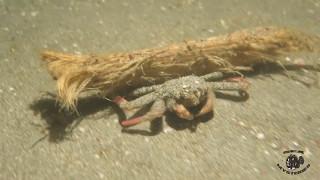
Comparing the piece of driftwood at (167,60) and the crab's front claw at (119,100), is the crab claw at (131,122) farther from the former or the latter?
the piece of driftwood at (167,60)

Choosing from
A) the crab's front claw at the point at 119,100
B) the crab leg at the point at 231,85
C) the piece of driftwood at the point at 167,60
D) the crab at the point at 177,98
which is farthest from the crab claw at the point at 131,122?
the crab leg at the point at 231,85

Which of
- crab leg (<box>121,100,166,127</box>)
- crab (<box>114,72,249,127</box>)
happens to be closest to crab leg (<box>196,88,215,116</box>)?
crab (<box>114,72,249,127</box>)

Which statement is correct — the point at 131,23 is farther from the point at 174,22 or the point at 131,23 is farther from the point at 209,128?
the point at 209,128

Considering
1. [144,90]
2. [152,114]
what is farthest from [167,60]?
[152,114]

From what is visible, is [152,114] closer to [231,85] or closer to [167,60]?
[167,60]

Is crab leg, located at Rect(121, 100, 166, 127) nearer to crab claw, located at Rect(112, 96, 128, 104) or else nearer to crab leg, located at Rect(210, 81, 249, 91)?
crab claw, located at Rect(112, 96, 128, 104)

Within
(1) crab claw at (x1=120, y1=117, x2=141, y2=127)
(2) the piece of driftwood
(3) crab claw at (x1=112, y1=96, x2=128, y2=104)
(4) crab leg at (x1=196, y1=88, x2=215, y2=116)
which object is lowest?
(1) crab claw at (x1=120, y1=117, x2=141, y2=127)
